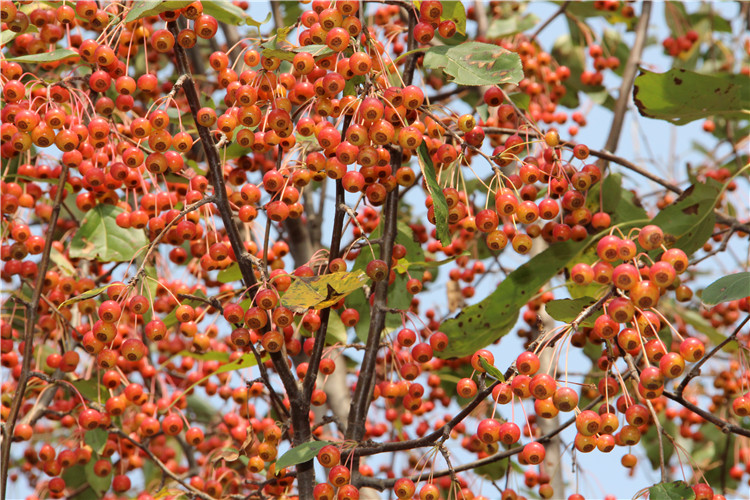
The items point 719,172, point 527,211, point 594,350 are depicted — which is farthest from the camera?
point 719,172

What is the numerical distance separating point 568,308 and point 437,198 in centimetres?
39

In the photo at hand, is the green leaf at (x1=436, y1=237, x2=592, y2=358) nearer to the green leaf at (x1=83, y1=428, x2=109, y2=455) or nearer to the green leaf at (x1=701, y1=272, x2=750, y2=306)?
the green leaf at (x1=701, y1=272, x2=750, y2=306)

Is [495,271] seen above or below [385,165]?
above

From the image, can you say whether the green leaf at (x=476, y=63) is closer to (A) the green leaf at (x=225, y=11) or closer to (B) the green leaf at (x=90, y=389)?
(A) the green leaf at (x=225, y=11)

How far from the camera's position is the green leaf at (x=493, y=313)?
2.16 m

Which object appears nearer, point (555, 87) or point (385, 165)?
point (385, 165)

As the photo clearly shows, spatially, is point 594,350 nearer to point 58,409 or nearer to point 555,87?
point 555,87

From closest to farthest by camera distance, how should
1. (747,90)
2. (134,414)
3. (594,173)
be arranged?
(594,173) < (747,90) < (134,414)

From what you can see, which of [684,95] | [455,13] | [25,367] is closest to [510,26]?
[684,95]

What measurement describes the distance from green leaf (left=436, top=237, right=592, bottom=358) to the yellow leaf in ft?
2.11

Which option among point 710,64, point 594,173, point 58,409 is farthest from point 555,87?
point 58,409

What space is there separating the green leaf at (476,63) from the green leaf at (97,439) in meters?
1.64

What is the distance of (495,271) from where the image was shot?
3.45 m

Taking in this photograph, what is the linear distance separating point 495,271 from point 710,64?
2.07m
